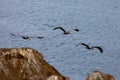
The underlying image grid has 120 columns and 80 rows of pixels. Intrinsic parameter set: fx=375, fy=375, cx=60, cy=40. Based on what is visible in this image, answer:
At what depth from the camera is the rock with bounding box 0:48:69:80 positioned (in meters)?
9.38

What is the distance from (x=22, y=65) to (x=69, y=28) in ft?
85.1

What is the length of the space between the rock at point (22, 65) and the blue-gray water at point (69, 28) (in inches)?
429

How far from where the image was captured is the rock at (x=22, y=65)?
30.8 feet

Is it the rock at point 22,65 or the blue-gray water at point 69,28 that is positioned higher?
the rock at point 22,65

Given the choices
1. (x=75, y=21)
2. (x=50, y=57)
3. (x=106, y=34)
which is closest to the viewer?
(x=50, y=57)

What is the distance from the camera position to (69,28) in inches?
1396

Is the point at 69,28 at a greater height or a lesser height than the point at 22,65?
lesser

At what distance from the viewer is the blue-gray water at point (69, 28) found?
24.1m

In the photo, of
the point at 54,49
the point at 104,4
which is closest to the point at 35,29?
the point at 54,49

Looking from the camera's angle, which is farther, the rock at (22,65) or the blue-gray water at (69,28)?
the blue-gray water at (69,28)

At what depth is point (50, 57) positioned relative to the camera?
2527 centimetres

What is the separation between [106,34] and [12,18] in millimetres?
10672

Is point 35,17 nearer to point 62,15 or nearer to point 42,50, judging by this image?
point 62,15

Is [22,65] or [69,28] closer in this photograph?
[22,65]
